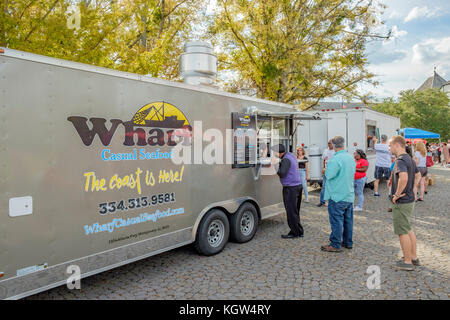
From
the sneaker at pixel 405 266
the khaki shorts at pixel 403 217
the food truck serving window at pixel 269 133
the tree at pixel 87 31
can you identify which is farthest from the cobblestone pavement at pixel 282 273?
the tree at pixel 87 31

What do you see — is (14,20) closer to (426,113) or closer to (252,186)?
(252,186)

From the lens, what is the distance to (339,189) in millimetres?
5215

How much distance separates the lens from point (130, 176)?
3.96m

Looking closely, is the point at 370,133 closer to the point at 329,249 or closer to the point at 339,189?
the point at 339,189

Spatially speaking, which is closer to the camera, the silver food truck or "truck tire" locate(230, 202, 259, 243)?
the silver food truck

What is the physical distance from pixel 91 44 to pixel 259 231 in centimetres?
510

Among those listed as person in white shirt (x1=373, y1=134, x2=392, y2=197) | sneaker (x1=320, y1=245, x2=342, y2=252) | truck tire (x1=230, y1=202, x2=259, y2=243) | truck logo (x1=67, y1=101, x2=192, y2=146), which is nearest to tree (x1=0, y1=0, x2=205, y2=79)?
truck logo (x1=67, y1=101, x2=192, y2=146)

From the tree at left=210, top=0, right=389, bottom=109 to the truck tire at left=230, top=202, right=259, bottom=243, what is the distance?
6202 millimetres

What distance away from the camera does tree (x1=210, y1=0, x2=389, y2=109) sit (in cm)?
1058

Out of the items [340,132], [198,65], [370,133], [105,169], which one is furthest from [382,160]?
[105,169]

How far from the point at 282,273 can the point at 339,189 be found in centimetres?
166

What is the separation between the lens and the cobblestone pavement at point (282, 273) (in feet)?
12.9

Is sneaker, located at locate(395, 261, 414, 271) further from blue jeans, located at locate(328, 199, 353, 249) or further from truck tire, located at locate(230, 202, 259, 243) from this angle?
truck tire, located at locate(230, 202, 259, 243)
